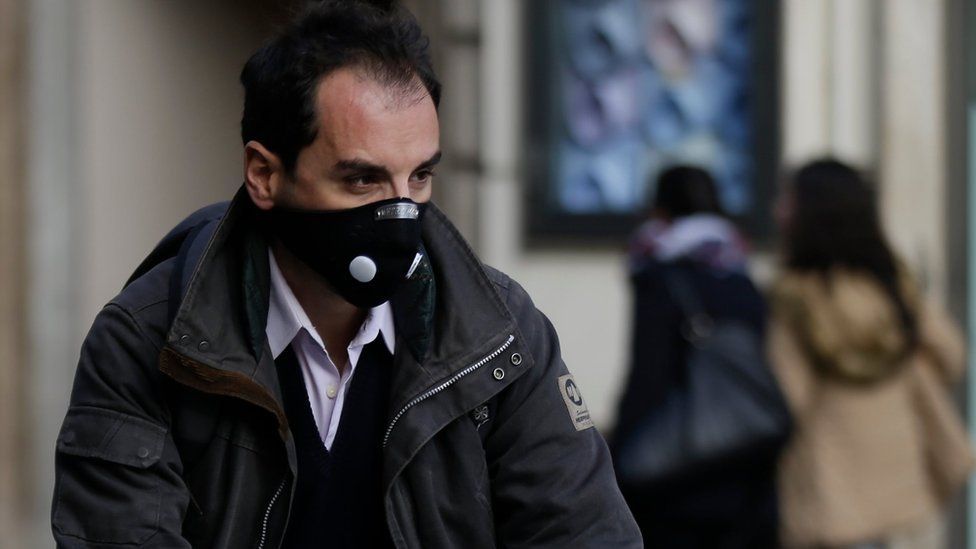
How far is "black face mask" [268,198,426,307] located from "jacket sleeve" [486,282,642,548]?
0.22m

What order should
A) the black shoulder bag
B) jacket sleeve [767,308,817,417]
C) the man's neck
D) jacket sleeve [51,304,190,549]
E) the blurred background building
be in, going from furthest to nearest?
the blurred background building, jacket sleeve [767,308,817,417], the black shoulder bag, the man's neck, jacket sleeve [51,304,190,549]

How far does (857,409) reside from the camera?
20.6 ft

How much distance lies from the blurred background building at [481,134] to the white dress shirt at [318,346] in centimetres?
456

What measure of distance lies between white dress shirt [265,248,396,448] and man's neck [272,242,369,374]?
0.02 metres

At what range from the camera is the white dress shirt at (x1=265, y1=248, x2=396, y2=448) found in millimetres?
2857

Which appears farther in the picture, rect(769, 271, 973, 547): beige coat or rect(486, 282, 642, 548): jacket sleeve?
rect(769, 271, 973, 547): beige coat

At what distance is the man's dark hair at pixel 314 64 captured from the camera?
282cm

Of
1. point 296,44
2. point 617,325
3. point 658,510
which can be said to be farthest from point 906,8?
point 296,44

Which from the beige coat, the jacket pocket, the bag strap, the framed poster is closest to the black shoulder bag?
the bag strap

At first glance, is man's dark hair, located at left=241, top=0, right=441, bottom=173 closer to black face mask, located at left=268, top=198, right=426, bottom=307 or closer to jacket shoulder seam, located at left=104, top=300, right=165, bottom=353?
black face mask, located at left=268, top=198, right=426, bottom=307

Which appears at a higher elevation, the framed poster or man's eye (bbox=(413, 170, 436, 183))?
the framed poster

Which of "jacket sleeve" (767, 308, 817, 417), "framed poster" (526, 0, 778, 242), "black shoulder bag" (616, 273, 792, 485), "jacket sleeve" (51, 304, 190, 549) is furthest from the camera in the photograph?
"framed poster" (526, 0, 778, 242)

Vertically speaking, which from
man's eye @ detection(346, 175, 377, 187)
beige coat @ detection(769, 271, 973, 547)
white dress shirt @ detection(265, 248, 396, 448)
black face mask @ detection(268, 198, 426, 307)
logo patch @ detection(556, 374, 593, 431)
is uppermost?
man's eye @ detection(346, 175, 377, 187)

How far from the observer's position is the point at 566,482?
2.82m
